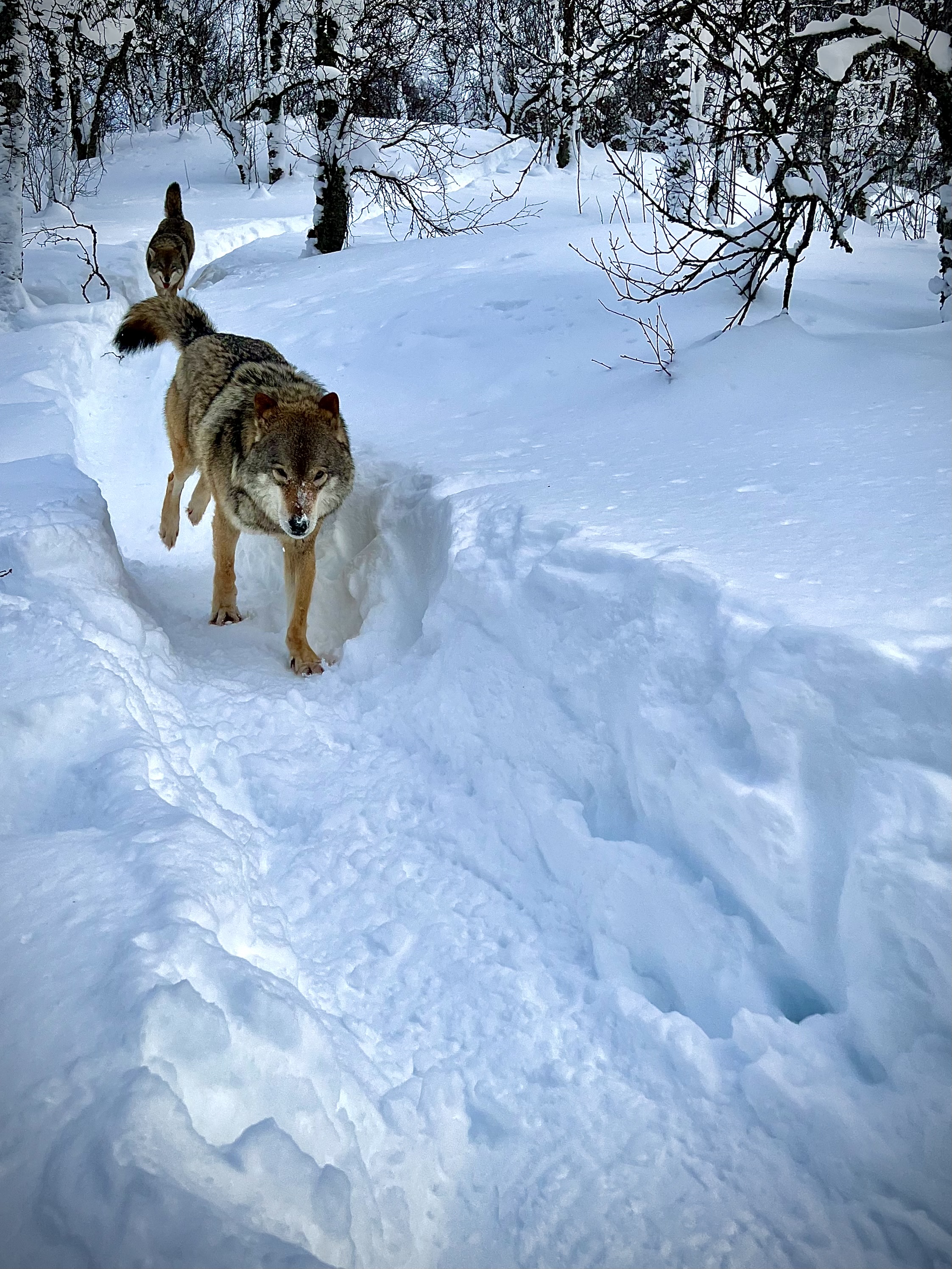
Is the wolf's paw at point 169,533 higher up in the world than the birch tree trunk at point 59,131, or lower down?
lower down

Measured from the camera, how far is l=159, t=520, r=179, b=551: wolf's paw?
537cm

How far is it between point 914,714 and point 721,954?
75 cm

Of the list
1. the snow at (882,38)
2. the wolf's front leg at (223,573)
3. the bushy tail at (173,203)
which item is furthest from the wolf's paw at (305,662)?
the bushy tail at (173,203)

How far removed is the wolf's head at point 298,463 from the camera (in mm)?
3865

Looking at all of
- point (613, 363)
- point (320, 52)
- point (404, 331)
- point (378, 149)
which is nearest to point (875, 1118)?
point (613, 363)

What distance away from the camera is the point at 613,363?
5000 millimetres

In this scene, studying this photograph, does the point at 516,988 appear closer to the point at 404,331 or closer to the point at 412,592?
the point at 412,592

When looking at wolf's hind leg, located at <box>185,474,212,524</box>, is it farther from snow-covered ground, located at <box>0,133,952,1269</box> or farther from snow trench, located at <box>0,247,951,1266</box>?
snow trench, located at <box>0,247,951,1266</box>

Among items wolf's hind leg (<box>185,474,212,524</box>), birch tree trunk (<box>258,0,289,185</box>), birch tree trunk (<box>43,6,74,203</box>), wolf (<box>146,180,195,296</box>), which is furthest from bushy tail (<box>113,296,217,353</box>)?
birch tree trunk (<box>43,6,74,203</box>)

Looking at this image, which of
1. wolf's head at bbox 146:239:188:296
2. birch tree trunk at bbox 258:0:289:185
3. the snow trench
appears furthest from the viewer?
birch tree trunk at bbox 258:0:289:185

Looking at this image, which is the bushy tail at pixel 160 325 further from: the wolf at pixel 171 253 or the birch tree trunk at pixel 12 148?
the wolf at pixel 171 253

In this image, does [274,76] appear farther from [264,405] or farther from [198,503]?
[264,405]

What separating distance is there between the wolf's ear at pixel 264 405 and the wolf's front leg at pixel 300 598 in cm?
60

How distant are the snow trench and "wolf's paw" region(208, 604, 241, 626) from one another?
133 centimetres
